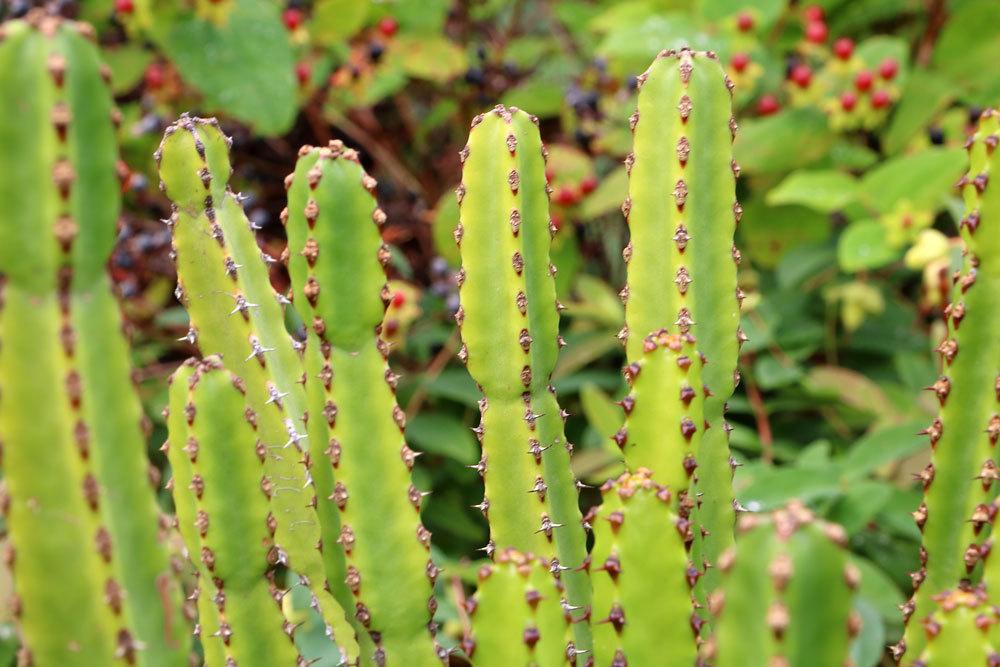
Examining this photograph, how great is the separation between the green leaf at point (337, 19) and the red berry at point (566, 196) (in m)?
0.63

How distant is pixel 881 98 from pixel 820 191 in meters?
0.33

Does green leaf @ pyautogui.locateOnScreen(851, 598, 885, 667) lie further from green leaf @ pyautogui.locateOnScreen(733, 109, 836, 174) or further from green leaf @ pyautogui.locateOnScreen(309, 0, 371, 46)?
green leaf @ pyautogui.locateOnScreen(309, 0, 371, 46)

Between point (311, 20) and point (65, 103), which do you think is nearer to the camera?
point (65, 103)

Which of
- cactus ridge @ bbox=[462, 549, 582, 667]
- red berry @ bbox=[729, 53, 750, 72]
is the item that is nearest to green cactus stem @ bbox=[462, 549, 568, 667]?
cactus ridge @ bbox=[462, 549, 582, 667]

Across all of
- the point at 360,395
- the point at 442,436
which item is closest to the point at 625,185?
the point at 442,436

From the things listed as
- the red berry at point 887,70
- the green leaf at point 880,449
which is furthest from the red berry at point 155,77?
the green leaf at point 880,449

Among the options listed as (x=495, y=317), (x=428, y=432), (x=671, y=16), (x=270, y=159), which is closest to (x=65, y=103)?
(x=495, y=317)

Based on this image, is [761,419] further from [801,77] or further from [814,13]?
[814,13]

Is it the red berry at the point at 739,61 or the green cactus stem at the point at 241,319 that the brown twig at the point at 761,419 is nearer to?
the red berry at the point at 739,61

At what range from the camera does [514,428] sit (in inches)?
42.8

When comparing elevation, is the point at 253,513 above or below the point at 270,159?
below

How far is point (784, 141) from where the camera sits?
7.86 ft

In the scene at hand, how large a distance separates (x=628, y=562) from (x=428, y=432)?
4.76 ft

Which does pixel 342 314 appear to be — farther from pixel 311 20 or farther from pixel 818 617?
pixel 311 20
